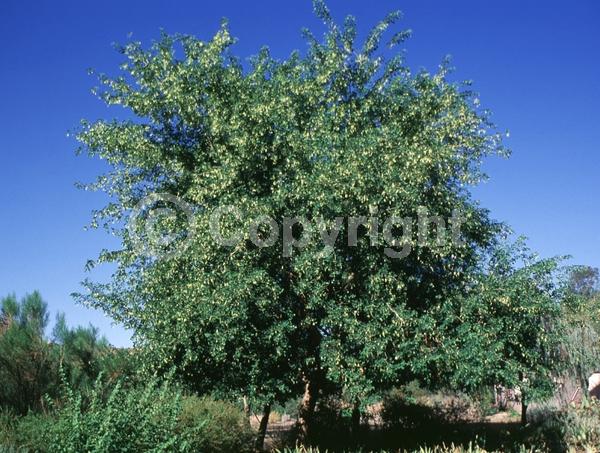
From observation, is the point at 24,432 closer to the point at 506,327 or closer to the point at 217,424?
the point at 217,424

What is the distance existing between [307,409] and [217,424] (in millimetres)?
3547

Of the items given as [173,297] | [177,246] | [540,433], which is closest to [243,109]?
[177,246]

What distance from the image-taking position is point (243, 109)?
17203mm

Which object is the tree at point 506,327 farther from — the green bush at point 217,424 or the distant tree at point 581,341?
the green bush at point 217,424

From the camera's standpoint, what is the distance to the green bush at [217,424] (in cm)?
1666

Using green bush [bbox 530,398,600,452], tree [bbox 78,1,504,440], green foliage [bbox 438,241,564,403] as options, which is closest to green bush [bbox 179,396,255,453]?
tree [bbox 78,1,504,440]

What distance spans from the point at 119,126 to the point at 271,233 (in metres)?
6.51

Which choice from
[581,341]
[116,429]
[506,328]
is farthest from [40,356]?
[581,341]

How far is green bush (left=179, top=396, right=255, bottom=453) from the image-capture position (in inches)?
656

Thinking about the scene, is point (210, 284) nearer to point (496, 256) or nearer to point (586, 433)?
point (496, 256)

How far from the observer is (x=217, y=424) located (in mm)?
17734

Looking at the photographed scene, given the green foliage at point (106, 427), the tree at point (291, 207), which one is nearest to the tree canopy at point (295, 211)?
the tree at point (291, 207)

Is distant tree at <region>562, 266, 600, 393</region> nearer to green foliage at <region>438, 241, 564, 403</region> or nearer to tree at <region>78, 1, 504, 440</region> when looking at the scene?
Answer: green foliage at <region>438, 241, 564, 403</region>

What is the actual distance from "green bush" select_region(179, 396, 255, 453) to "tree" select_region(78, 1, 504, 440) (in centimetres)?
86
